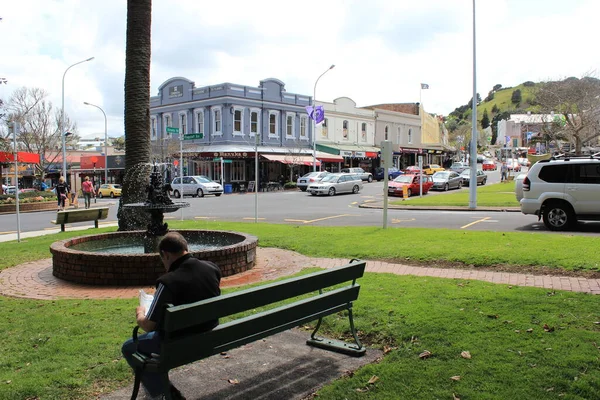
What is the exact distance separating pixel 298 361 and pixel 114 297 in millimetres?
3677

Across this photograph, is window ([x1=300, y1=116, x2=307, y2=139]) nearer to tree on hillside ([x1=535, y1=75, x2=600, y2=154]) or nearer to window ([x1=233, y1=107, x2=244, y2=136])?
window ([x1=233, y1=107, x2=244, y2=136])

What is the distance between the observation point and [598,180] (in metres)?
13.3

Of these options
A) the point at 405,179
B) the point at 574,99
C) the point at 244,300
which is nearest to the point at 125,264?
the point at 244,300

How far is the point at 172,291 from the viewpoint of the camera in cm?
371

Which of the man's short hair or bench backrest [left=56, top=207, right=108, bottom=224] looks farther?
bench backrest [left=56, top=207, right=108, bottom=224]

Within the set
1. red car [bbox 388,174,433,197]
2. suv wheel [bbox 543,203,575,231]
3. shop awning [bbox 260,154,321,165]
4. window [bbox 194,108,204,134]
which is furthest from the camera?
window [bbox 194,108,204,134]

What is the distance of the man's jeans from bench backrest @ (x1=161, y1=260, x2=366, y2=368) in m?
0.12

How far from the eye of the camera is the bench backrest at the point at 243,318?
3578 millimetres

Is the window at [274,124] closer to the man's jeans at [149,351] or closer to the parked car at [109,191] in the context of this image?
the parked car at [109,191]

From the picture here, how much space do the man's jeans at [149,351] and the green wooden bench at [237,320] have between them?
0.15ft

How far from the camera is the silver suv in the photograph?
13391 mm

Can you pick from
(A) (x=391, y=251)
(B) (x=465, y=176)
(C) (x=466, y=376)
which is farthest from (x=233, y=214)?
(B) (x=465, y=176)

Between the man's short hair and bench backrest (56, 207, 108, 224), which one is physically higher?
the man's short hair

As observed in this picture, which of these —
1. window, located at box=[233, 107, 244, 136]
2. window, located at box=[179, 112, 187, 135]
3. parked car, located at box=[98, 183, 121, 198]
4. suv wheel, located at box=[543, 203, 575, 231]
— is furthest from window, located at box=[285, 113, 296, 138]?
suv wheel, located at box=[543, 203, 575, 231]
